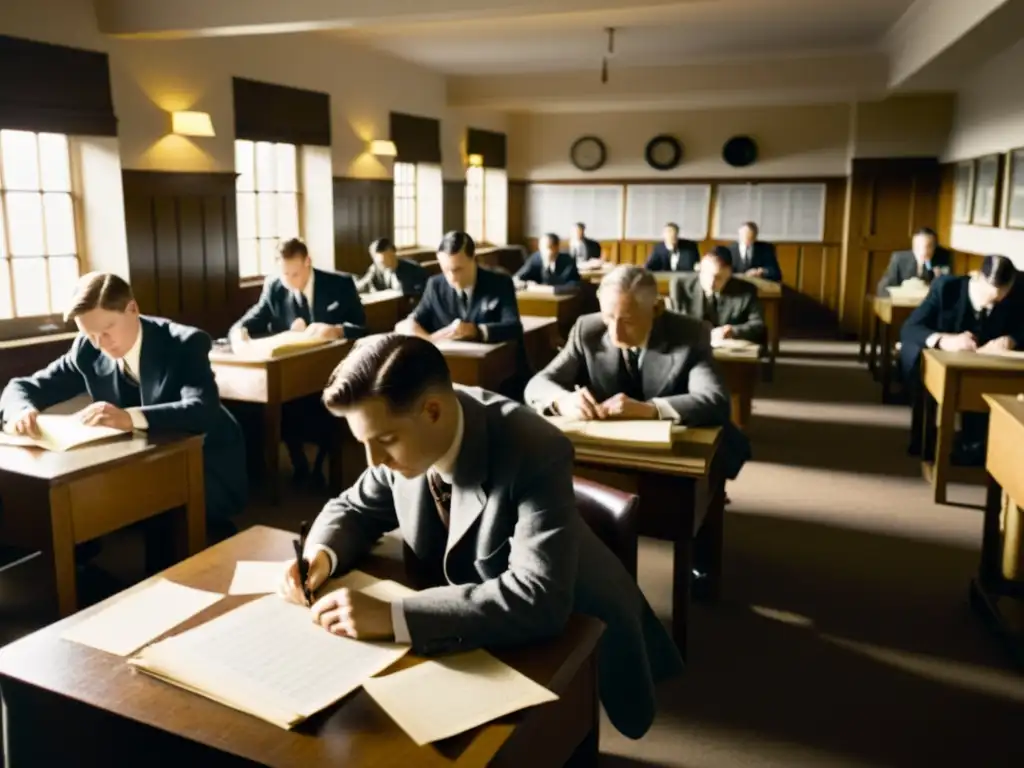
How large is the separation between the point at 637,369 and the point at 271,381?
189cm

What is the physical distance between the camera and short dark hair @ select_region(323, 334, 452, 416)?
1.50 meters

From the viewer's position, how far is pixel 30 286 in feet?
16.4

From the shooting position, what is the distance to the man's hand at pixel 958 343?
4.61 metres

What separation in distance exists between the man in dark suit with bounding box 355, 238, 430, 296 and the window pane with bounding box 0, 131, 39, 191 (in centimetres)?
284

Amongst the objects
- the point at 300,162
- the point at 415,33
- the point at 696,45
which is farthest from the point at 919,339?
the point at 300,162

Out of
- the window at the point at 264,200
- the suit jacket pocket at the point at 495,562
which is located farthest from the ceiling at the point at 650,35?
the suit jacket pocket at the point at 495,562

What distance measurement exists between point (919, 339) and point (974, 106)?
14.1ft

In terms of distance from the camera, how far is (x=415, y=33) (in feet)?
23.1

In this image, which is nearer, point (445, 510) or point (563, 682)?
point (563, 682)


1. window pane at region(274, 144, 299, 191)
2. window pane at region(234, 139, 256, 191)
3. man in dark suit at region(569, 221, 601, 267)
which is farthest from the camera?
man in dark suit at region(569, 221, 601, 267)

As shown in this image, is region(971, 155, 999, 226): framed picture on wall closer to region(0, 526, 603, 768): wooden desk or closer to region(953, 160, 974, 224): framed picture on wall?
region(953, 160, 974, 224): framed picture on wall

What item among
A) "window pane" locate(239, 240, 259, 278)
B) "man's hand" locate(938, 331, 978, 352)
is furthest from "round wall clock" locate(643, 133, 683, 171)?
"man's hand" locate(938, 331, 978, 352)

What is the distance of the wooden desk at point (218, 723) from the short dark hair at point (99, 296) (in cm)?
161

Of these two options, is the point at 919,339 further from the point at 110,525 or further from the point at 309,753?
the point at 309,753
